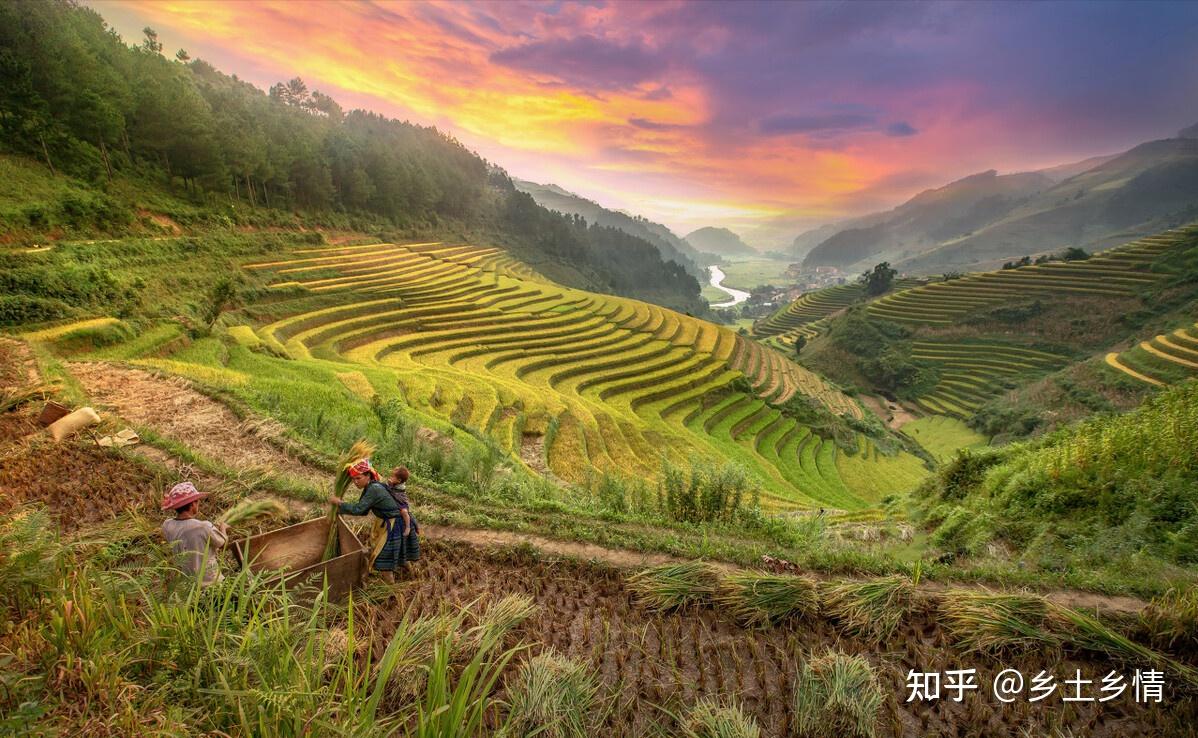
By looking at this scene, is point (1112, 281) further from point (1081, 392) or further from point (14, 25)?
point (14, 25)

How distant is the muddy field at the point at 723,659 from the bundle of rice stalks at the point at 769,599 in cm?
9

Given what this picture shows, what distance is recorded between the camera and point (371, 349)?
65.5 ft

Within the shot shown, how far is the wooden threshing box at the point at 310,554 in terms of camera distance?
3549 millimetres

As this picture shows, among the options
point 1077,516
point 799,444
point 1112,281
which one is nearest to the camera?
point 1077,516

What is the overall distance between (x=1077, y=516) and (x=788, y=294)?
468ft

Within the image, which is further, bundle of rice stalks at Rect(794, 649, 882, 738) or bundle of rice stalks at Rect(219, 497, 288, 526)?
bundle of rice stalks at Rect(219, 497, 288, 526)

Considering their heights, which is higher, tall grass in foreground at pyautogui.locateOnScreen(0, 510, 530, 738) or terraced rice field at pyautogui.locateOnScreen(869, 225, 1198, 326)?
terraced rice field at pyautogui.locateOnScreen(869, 225, 1198, 326)

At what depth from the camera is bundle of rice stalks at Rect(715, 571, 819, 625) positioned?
3602 millimetres

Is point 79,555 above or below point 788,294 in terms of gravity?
below

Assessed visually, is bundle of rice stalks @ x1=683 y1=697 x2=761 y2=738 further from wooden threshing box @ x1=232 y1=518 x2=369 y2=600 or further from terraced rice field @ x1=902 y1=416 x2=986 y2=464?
terraced rice field @ x1=902 y1=416 x2=986 y2=464

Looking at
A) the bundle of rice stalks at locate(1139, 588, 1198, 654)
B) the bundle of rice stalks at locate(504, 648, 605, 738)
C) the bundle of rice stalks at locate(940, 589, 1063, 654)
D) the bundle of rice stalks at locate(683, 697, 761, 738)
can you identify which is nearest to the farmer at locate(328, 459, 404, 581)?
the bundle of rice stalks at locate(504, 648, 605, 738)

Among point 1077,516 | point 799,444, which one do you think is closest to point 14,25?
point 1077,516

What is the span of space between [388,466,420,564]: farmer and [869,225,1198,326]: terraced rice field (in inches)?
2403

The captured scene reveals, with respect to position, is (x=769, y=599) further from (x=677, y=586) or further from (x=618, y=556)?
(x=618, y=556)
